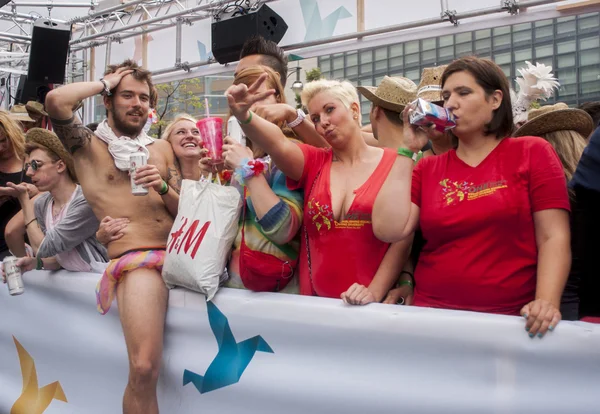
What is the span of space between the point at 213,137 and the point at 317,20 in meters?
4.74

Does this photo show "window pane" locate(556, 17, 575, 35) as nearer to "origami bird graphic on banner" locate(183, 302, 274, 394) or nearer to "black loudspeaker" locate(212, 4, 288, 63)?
"black loudspeaker" locate(212, 4, 288, 63)

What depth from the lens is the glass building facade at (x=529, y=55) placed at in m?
30.2

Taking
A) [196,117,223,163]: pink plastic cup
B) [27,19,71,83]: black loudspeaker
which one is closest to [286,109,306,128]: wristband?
[196,117,223,163]: pink plastic cup

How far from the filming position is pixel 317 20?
7094 mm

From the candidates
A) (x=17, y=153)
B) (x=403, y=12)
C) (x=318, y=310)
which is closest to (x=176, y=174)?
(x=318, y=310)

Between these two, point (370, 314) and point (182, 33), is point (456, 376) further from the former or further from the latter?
point (182, 33)

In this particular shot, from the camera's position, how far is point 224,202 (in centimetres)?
271

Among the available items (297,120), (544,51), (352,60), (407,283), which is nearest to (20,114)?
(297,120)

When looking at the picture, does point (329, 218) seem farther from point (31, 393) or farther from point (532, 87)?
point (31, 393)

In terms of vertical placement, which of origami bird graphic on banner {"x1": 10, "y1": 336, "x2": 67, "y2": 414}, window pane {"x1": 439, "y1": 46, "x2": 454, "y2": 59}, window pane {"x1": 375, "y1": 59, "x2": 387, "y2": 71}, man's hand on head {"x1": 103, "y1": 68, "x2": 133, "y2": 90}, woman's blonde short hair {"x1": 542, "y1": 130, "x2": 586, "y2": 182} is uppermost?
window pane {"x1": 439, "y1": 46, "x2": 454, "y2": 59}

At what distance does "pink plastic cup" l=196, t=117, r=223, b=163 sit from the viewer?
9.05 feet

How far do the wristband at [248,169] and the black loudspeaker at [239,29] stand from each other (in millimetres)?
4628

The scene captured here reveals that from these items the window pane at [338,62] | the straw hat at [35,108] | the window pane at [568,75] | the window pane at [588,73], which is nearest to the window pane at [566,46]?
the window pane at [568,75]

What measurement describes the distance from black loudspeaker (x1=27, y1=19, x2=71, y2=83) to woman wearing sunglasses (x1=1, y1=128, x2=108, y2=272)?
424 centimetres
